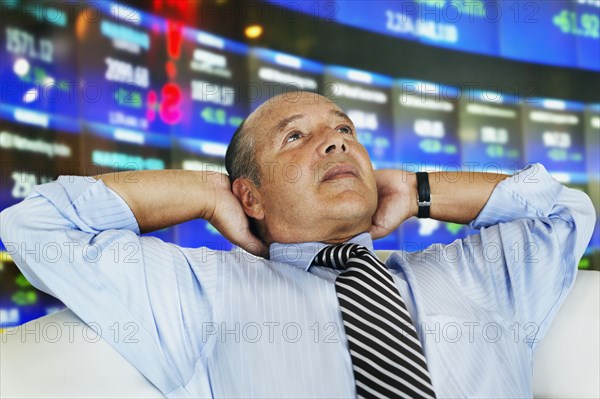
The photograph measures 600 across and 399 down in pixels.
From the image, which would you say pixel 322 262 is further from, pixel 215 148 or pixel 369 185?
pixel 215 148

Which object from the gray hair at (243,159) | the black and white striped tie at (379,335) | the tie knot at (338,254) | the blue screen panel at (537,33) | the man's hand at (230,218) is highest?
A: the blue screen panel at (537,33)

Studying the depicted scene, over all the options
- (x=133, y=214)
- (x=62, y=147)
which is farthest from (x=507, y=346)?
(x=62, y=147)

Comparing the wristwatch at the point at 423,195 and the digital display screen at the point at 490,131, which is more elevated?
the digital display screen at the point at 490,131

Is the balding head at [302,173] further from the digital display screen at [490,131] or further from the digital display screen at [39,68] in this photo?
the digital display screen at [490,131]

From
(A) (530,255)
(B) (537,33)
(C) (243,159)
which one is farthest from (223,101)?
(A) (530,255)

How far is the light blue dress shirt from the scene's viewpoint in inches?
50.8

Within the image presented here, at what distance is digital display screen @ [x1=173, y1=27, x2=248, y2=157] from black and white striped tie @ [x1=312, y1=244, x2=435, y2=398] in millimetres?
2242

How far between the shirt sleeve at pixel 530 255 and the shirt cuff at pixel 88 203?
2.32 feet

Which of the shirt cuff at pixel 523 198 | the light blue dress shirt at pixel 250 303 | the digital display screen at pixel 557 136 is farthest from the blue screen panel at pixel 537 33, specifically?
→ the light blue dress shirt at pixel 250 303

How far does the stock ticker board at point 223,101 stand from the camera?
10.2 feet

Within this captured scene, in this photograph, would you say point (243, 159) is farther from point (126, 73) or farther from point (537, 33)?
point (537, 33)

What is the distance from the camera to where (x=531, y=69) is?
4.32 m

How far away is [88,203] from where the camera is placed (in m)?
1.39

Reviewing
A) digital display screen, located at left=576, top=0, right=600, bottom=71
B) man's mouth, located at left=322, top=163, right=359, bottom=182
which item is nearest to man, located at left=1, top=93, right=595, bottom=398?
man's mouth, located at left=322, top=163, right=359, bottom=182
